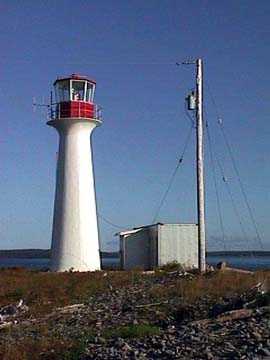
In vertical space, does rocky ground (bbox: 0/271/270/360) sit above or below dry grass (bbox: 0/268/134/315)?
below

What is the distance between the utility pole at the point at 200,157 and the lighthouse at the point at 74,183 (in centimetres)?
636

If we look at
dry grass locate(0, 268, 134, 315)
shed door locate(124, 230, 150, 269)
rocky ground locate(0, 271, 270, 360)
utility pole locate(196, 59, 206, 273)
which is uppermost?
utility pole locate(196, 59, 206, 273)

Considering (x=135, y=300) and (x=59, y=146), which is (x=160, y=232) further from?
(x=135, y=300)

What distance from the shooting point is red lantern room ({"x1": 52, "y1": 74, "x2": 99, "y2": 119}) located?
33.0 metres

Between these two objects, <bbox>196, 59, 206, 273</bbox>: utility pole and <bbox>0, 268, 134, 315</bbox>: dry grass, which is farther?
<bbox>196, 59, 206, 273</bbox>: utility pole

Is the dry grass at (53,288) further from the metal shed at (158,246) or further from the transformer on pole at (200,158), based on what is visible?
the metal shed at (158,246)

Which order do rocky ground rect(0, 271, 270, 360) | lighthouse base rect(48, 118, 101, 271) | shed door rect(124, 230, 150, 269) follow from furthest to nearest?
shed door rect(124, 230, 150, 269), lighthouse base rect(48, 118, 101, 271), rocky ground rect(0, 271, 270, 360)

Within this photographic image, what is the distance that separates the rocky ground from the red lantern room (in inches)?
504

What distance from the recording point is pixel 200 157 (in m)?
28.1

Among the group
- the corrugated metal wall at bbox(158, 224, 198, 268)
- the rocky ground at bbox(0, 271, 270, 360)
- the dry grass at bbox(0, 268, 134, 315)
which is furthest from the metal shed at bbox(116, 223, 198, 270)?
the rocky ground at bbox(0, 271, 270, 360)

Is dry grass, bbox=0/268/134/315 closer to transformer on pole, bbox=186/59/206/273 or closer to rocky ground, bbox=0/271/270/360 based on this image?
rocky ground, bbox=0/271/270/360

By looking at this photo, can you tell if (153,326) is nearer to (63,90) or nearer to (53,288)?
(53,288)

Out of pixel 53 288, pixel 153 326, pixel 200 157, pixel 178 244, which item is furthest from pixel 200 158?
pixel 153 326

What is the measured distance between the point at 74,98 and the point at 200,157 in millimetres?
8178
